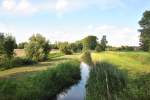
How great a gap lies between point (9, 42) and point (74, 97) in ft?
81.1

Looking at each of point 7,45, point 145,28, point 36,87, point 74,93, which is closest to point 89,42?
point 145,28

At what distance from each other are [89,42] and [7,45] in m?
135

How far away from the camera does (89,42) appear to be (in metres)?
176

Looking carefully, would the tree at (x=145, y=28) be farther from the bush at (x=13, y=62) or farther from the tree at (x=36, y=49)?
the bush at (x=13, y=62)

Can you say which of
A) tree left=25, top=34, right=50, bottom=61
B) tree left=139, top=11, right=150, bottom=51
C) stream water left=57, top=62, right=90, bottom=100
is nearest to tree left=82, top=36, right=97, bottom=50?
tree left=139, top=11, right=150, bottom=51

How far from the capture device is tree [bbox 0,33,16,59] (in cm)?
4206

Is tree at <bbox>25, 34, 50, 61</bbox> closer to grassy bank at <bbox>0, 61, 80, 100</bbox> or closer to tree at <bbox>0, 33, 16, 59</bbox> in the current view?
tree at <bbox>0, 33, 16, 59</bbox>

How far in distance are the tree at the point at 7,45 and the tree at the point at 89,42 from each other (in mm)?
118424

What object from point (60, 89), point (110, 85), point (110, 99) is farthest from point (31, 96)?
point (110, 85)

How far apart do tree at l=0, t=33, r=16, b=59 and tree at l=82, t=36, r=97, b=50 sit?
4662 inches

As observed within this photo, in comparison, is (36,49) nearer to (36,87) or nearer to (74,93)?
(74,93)

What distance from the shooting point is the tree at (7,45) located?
4206 cm

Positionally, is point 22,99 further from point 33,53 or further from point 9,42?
point 33,53

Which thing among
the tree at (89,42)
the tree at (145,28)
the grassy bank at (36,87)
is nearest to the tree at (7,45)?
the grassy bank at (36,87)
